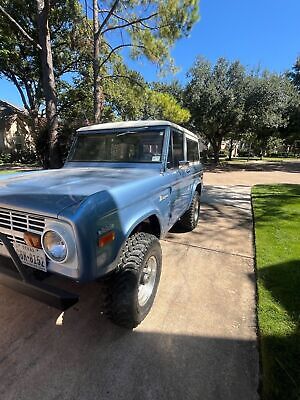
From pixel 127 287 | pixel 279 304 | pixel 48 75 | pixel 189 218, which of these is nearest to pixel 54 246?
pixel 127 287

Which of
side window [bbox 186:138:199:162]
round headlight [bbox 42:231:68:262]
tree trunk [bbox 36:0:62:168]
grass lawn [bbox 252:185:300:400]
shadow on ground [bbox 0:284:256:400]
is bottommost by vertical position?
shadow on ground [bbox 0:284:256:400]

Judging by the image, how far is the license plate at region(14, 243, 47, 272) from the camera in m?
2.01

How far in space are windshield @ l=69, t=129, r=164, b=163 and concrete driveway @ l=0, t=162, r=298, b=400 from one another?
1.73 metres

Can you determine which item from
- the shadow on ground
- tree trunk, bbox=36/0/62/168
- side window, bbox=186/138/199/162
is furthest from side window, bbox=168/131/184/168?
tree trunk, bbox=36/0/62/168

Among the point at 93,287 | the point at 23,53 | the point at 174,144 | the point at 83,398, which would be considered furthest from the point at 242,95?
the point at 83,398

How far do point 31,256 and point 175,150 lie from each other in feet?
8.21

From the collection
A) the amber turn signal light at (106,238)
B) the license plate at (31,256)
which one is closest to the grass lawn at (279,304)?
the amber turn signal light at (106,238)

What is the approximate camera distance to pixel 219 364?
86.7 inches

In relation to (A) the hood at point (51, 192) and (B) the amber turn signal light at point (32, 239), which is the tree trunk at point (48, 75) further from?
(B) the amber turn signal light at point (32, 239)

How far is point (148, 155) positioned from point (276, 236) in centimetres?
324

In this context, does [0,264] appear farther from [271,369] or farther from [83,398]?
[271,369]

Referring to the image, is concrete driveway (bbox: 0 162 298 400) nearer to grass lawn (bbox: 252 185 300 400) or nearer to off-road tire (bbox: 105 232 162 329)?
grass lawn (bbox: 252 185 300 400)

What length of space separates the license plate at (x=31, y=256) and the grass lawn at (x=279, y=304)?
6.41 ft

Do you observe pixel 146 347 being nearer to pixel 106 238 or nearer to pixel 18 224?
pixel 106 238
